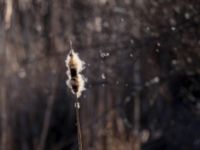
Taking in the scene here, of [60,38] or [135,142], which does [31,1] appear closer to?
[60,38]

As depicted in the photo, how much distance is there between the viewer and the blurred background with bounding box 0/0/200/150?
2.38m

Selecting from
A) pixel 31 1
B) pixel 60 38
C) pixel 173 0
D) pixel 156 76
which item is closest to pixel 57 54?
pixel 60 38

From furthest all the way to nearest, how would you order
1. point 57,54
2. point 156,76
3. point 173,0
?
point 57,54, point 156,76, point 173,0

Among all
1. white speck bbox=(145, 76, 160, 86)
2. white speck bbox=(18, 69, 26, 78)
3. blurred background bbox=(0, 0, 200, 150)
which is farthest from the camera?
white speck bbox=(18, 69, 26, 78)

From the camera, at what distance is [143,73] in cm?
262

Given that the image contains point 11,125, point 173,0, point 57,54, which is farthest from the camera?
point 11,125

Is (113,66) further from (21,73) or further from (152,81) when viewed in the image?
(21,73)

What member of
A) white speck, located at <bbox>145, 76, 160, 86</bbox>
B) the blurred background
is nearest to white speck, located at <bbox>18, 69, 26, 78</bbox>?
the blurred background

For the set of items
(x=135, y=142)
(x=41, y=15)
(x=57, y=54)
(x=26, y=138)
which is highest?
(x=41, y=15)

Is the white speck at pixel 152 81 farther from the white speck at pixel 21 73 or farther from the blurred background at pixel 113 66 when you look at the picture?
the white speck at pixel 21 73

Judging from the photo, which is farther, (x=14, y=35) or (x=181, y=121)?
(x=14, y=35)

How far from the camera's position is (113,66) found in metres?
2.54

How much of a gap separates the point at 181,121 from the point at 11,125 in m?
0.87

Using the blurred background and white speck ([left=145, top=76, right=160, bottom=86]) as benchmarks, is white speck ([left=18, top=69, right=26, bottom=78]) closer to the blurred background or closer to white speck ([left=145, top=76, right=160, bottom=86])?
the blurred background
